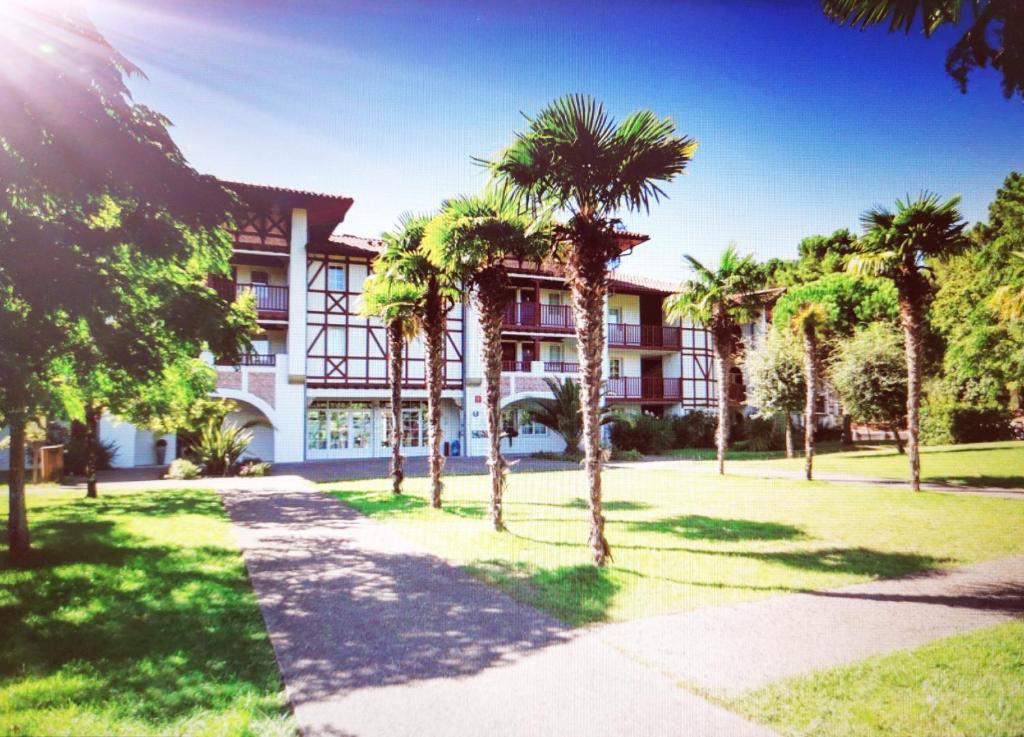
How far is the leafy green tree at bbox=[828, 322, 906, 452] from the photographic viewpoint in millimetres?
19469

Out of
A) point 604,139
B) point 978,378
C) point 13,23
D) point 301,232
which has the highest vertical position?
point 301,232

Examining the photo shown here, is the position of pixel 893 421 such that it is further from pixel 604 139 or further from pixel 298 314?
pixel 298 314

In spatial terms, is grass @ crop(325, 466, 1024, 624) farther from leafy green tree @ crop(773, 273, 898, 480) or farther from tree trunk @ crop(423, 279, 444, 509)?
leafy green tree @ crop(773, 273, 898, 480)

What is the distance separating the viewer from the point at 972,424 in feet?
79.0

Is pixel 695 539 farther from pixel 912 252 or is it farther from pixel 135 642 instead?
pixel 912 252

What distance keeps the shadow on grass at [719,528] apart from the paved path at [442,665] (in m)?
3.71

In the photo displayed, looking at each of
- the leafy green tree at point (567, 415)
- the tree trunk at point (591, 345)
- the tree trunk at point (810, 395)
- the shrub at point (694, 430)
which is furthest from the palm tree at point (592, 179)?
the shrub at point (694, 430)

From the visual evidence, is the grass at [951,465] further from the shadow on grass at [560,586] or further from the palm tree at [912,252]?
the shadow on grass at [560,586]

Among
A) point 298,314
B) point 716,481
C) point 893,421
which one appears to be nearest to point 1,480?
point 298,314

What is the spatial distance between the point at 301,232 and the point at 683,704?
77.6ft

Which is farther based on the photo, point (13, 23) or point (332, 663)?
point (13, 23)

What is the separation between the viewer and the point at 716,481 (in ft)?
48.4

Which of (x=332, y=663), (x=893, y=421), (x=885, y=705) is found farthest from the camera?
(x=893, y=421)

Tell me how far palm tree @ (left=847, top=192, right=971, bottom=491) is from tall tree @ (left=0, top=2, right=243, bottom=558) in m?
12.2
